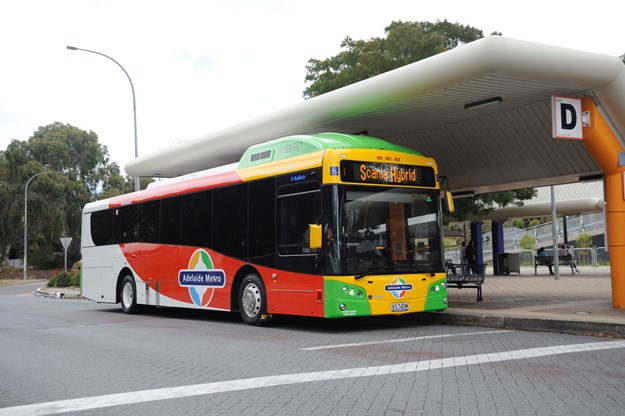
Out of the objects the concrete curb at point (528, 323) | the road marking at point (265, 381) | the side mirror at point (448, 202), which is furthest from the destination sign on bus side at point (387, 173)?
the road marking at point (265, 381)

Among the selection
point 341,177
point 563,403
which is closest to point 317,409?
point 563,403

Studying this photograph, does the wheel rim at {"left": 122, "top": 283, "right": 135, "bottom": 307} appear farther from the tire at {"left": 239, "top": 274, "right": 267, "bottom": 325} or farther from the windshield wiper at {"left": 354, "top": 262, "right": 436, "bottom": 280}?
the windshield wiper at {"left": 354, "top": 262, "right": 436, "bottom": 280}

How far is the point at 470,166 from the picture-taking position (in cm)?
1814

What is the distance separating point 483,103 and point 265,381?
8.47 m

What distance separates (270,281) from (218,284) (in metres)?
1.96

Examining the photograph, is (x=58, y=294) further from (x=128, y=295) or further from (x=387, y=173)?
(x=387, y=173)

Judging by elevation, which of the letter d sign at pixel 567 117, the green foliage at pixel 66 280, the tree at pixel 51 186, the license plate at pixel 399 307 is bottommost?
the license plate at pixel 399 307

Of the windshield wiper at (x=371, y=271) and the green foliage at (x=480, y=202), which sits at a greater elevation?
the green foliage at (x=480, y=202)

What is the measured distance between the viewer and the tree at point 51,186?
56.1 metres

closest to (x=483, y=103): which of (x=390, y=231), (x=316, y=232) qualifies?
(x=390, y=231)

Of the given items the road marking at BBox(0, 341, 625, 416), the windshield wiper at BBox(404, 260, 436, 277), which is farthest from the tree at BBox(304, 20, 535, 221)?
the road marking at BBox(0, 341, 625, 416)

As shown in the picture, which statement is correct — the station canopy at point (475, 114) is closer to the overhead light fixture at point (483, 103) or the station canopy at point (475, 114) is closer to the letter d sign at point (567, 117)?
the overhead light fixture at point (483, 103)

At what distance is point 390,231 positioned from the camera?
39.7 ft

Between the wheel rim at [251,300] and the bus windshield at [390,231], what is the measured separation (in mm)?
2450
